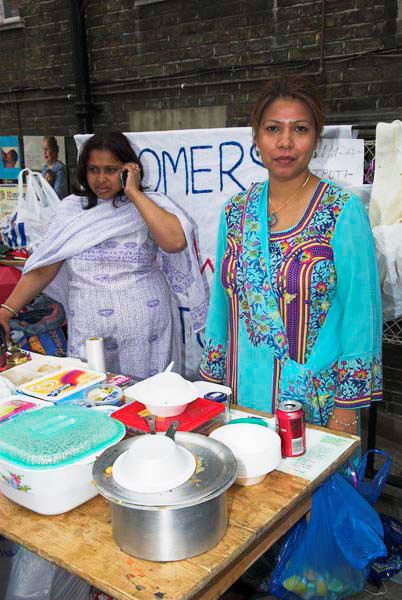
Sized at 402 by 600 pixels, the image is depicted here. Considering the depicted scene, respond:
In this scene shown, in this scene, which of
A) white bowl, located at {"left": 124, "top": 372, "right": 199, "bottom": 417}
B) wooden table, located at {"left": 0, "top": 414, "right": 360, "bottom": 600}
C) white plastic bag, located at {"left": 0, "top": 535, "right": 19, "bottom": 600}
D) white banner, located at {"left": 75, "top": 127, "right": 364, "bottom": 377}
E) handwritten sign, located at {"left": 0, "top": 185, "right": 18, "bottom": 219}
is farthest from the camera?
handwritten sign, located at {"left": 0, "top": 185, "right": 18, "bottom": 219}

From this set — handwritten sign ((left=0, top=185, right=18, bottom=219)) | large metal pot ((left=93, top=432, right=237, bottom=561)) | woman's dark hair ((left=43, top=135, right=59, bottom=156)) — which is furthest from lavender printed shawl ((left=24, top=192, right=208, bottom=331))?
woman's dark hair ((left=43, top=135, right=59, bottom=156))

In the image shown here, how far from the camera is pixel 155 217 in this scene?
2666mm

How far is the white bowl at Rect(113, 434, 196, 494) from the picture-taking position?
1182 mm

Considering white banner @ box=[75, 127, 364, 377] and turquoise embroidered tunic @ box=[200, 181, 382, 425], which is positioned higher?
white banner @ box=[75, 127, 364, 377]

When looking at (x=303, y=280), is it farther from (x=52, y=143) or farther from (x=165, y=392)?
(x=52, y=143)

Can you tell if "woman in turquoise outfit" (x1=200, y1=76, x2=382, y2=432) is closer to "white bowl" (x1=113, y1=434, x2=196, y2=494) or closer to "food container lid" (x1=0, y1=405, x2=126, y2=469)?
"food container lid" (x1=0, y1=405, x2=126, y2=469)

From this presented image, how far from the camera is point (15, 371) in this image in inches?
88.0

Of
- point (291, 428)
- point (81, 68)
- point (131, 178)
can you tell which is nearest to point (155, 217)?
point (131, 178)

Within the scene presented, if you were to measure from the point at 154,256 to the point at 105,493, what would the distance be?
1.79 metres

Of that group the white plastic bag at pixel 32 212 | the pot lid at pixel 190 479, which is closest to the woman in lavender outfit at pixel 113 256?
the white plastic bag at pixel 32 212

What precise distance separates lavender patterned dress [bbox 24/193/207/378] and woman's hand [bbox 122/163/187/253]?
63 mm

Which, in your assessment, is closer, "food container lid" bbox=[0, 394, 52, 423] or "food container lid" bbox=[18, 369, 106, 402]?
"food container lid" bbox=[0, 394, 52, 423]

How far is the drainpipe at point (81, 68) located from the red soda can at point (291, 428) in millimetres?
4520

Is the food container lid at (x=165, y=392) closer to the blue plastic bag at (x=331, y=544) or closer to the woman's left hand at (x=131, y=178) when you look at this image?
the blue plastic bag at (x=331, y=544)
